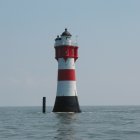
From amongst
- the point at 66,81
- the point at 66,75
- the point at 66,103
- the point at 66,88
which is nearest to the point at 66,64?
the point at 66,75

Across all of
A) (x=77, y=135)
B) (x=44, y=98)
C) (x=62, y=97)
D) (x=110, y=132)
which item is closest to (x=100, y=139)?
(x=77, y=135)

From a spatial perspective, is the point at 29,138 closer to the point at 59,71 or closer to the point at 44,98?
the point at 59,71

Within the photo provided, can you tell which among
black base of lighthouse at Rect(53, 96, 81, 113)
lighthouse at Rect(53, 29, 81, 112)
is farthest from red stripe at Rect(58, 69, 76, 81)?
black base of lighthouse at Rect(53, 96, 81, 113)

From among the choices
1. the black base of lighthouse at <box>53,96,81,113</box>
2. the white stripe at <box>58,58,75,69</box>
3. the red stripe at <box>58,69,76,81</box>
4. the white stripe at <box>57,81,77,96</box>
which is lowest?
the black base of lighthouse at <box>53,96,81,113</box>

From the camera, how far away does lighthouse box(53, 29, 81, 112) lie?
176 feet

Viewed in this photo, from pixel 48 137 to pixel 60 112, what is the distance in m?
25.2

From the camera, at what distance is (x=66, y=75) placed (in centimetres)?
5353

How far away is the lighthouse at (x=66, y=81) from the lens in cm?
5362

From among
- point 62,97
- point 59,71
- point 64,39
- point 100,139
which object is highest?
point 64,39

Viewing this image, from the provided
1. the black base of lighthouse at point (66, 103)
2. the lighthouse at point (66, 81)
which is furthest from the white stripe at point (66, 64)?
the black base of lighthouse at point (66, 103)

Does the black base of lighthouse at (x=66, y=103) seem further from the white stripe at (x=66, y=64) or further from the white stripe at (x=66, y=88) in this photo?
the white stripe at (x=66, y=64)

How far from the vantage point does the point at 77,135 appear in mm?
30359

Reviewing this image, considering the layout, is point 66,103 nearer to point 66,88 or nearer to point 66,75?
point 66,88

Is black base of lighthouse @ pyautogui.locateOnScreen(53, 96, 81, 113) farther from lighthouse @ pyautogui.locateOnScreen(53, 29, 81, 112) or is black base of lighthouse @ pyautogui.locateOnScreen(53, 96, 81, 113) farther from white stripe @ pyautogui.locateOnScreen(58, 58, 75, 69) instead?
white stripe @ pyautogui.locateOnScreen(58, 58, 75, 69)
